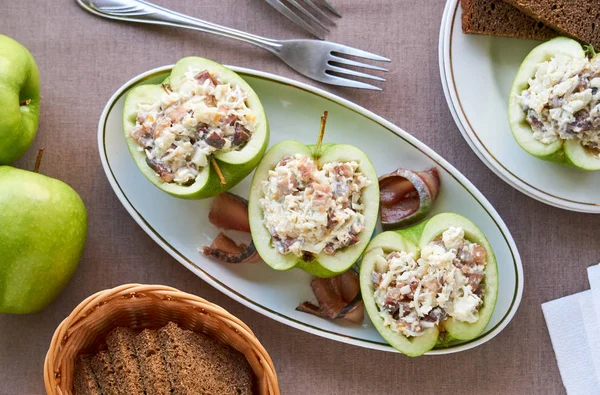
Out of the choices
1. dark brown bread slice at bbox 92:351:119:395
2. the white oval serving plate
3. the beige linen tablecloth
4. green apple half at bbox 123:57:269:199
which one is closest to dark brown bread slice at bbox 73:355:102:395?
dark brown bread slice at bbox 92:351:119:395

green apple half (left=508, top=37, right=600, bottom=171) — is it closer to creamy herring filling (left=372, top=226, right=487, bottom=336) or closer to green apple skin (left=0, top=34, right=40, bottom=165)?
creamy herring filling (left=372, top=226, right=487, bottom=336)

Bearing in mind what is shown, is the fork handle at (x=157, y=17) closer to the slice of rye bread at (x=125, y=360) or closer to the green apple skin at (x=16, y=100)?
the green apple skin at (x=16, y=100)

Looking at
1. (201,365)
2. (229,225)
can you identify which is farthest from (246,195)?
(201,365)

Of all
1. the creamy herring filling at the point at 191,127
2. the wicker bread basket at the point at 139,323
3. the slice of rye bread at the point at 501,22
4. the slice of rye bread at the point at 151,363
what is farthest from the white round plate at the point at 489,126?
the slice of rye bread at the point at 151,363

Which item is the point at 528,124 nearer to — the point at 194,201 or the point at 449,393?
the point at 449,393

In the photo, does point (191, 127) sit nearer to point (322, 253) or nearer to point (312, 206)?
point (312, 206)

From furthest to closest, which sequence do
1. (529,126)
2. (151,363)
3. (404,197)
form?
(404,197)
(529,126)
(151,363)
